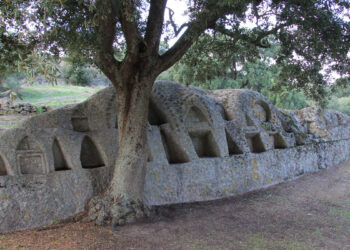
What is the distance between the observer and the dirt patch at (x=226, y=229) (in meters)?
4.97

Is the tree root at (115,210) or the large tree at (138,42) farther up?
the large tree at (138,42)

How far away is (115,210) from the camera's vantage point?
19.1ft

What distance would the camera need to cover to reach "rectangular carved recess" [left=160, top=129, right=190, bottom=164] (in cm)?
793

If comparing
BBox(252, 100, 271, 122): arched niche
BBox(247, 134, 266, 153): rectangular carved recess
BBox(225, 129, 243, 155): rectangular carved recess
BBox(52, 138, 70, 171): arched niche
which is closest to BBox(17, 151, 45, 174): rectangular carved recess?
BBox(52, 138, 70, 171): arched niche

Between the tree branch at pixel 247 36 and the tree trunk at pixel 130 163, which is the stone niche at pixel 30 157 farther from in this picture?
the tree branch at pixel 247 36

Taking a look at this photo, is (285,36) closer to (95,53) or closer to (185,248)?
(95,53)

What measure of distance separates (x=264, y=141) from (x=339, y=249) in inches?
198

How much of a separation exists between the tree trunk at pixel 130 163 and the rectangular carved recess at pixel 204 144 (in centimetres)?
260

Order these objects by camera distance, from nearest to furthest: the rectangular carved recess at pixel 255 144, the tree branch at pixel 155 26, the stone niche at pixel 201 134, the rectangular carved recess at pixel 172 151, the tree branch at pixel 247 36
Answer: the tree branch at pixel 155 26 < the tree branch at pixel 247 36 < the rectangular carved recess at pixel 172 151 < the stone niche at pixel 201 134 < the rectangular carved recess at pixel 255 144

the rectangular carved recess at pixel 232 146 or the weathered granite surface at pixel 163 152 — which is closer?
the weathered granite surface at pixel 163 152

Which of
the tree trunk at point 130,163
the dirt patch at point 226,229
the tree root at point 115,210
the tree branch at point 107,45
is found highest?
the tree branch at point 107,45

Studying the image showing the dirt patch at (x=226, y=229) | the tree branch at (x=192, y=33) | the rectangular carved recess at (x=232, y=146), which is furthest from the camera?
the rectangular carved recess at (x=232, y=146)

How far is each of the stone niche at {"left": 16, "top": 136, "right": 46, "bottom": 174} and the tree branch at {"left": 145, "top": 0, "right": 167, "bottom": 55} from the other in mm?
3010

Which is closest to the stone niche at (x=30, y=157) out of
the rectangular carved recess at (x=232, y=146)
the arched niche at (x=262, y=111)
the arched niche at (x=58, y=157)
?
the arched niche at (x=58, y=157)
